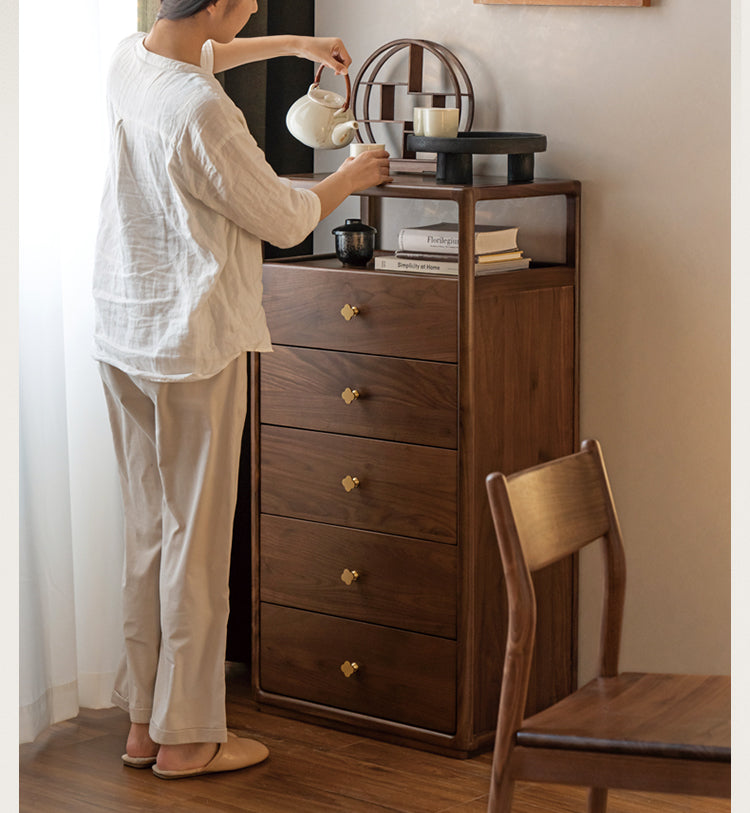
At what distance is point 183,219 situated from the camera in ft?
7.13

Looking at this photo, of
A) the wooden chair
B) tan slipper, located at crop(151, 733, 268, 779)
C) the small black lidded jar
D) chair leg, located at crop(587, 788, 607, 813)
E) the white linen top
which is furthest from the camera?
the small black lidded jar

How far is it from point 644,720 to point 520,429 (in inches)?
39.8

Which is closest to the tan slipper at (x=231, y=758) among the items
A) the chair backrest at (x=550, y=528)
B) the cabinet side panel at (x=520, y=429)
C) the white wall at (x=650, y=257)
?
the cabinet side panel at (x=520, y=429)

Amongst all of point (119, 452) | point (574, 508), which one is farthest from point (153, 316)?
point (574, 508)

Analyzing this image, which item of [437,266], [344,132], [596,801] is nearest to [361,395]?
[437,266]

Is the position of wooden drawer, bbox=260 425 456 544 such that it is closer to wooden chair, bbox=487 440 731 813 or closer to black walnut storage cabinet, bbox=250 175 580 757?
black walnut storage cabinet, bbox=250 175 580 757

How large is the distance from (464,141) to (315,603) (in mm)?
1050

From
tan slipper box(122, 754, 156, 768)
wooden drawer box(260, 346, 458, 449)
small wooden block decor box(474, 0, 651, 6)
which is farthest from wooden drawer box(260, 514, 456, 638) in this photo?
small wooden block decor box(474, 0, 651, 6)

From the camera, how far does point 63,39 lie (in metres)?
2.55

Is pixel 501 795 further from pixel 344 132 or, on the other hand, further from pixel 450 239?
pixel 344 132

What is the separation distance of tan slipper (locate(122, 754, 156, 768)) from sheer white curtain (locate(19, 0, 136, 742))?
25 centimetres

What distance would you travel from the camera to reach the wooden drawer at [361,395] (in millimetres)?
2438

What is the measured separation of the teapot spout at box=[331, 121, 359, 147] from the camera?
2635 millimetres

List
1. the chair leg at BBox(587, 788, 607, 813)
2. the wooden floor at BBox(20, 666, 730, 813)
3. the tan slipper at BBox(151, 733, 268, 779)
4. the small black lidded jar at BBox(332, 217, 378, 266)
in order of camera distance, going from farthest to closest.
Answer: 1. the small black lidded jar at BBox(332, 217, 378, 266)
2. the tan slipper at BBox(151, 733, 268, 779)
3. the wooden floor at BBox(20, 666, 730, 813)
4. the chair leg at BBox(587, 788, 607, 813)
